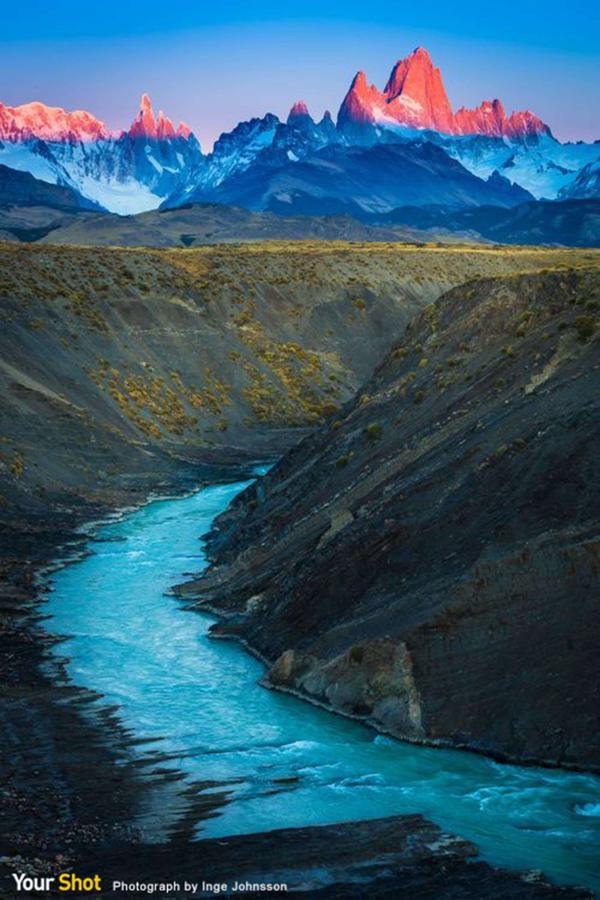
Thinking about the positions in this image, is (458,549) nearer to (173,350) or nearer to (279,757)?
(279,757)

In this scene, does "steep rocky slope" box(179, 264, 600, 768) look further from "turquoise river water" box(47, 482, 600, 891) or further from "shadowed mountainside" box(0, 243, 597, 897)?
"shadowed mountainside" box(0, 243, 597, 897)

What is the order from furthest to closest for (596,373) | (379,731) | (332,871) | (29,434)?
(29,434), (596,373), (379,731), (332,871)

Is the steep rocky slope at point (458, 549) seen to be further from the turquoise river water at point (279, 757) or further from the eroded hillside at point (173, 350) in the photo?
the eroded hillside at point (173, 350)

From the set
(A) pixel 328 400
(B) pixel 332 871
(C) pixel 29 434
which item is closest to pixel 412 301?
(A) pixel 328 400

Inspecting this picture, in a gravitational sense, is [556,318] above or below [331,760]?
above

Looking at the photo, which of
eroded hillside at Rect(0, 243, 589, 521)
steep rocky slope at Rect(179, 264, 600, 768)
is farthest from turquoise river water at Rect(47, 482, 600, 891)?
eroded hillside at Rect(0, 243, 589, 521)

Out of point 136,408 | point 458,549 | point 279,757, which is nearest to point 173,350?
point 136,408

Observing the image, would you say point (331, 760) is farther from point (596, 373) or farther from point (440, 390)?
point (440, 390)
